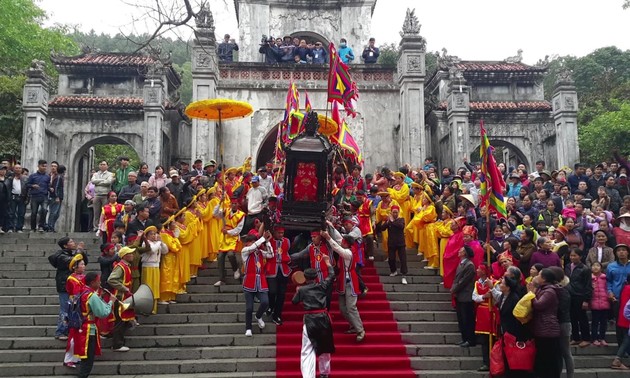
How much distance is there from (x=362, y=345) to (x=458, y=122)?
11.8 m

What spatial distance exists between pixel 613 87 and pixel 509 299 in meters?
27.8

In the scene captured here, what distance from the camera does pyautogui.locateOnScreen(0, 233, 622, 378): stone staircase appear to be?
26.1 feet

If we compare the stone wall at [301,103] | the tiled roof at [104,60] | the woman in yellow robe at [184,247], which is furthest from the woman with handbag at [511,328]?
the tiled roof at [104,60]

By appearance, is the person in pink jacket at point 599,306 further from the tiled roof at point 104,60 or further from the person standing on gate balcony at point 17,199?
the tiled roof at point 104,60

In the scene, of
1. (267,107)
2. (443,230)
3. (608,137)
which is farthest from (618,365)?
(608,137)

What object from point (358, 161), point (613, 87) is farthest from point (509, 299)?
point (613, 87)

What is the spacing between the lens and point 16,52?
23.4 meters

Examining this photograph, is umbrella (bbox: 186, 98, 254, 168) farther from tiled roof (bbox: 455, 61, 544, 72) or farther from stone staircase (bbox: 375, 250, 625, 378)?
tiled roof (bbox: 455, 61, 544, 72)

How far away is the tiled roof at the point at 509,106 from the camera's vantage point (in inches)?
809

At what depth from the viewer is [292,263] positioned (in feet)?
30.6

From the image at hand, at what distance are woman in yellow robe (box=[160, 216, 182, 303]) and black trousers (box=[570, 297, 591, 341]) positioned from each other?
6.76 m

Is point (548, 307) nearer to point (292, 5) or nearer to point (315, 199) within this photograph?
point (315, 199)

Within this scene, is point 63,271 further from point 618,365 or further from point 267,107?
point 267,107

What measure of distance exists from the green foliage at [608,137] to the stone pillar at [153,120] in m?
17.6
